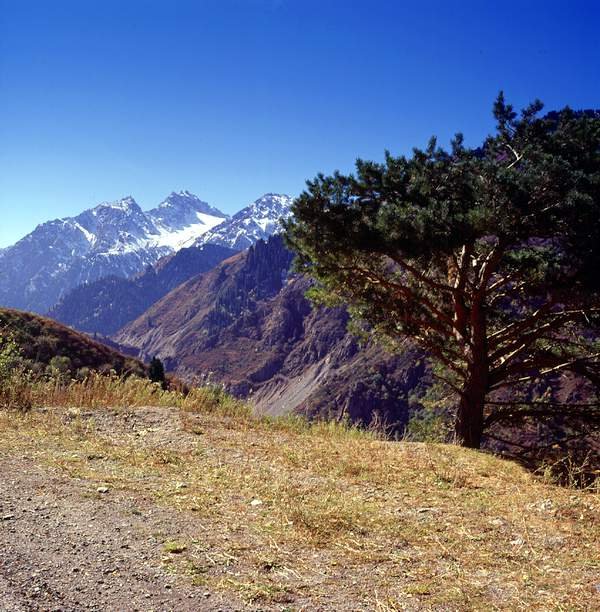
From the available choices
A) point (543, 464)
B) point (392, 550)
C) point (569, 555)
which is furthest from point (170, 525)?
point (543, 464)

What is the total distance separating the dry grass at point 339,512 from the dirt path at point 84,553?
0.20 metres

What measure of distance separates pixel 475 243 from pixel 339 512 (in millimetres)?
8365

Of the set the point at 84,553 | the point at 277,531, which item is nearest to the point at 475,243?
the point at 277,531

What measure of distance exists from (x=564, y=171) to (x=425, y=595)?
7855 millimetres

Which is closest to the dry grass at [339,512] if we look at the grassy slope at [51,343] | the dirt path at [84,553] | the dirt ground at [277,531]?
the dirt ground at [277,531]

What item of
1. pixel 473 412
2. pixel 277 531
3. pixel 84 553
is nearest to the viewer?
pixel 84 553

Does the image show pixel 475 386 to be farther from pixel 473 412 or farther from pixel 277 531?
pixel 277 531

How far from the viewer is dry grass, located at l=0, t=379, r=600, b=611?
3672 millimetres

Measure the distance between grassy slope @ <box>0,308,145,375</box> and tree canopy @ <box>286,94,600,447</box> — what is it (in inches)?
1299

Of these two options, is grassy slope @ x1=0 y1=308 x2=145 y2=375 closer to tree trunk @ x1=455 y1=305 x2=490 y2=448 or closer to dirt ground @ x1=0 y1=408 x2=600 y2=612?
tree trunk @ x1=455 y1=305 x2=490 y2=448

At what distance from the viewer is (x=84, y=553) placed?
3.94 m

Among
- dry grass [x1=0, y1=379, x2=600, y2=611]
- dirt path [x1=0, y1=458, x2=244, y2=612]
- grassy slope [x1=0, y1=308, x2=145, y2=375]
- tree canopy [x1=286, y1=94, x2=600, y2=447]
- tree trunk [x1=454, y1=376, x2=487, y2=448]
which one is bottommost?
grassy slope [x1=0, y1=308, x2=145, y2=375]

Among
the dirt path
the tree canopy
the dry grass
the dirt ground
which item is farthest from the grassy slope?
the dirt path

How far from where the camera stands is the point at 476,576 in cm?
388
